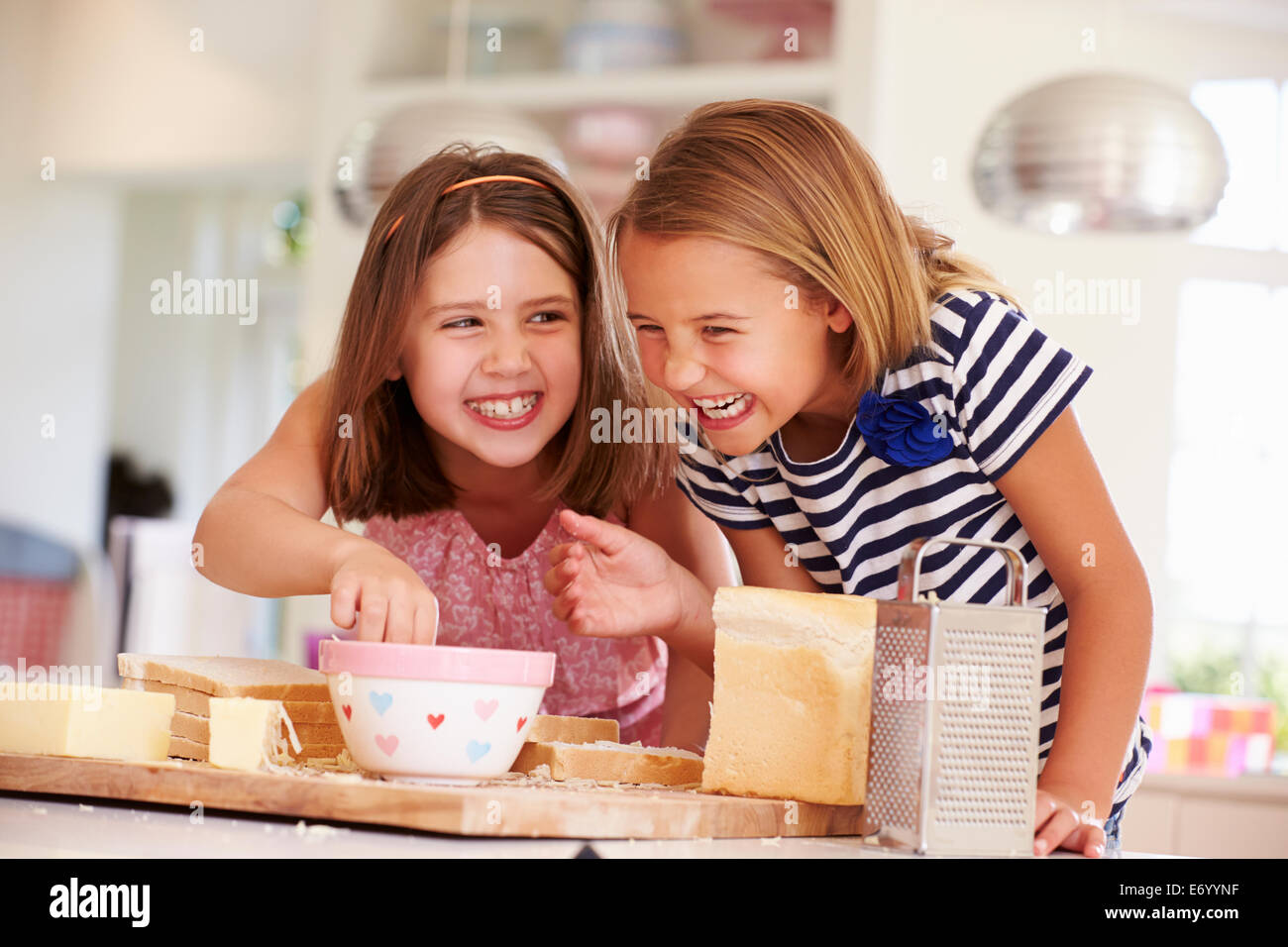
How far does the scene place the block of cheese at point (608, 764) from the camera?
971 mm

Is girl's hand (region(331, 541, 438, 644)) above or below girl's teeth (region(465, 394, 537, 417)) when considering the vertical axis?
below

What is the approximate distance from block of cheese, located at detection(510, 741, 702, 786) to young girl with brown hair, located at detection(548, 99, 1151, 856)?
0.55ft

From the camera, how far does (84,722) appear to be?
0.92 meters

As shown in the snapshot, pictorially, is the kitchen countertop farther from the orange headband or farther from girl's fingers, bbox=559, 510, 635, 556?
the orange headband

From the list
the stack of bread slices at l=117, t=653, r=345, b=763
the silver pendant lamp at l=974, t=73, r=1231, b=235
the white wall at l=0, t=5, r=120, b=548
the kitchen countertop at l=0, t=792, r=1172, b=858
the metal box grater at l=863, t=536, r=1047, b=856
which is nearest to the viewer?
the kitchen countertop at l=0, t=792, r=1172, b=858

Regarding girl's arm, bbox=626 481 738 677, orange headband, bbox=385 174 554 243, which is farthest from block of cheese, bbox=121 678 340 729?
orange headband, bbox=385 174 554 243

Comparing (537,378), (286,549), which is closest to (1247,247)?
(537,378)

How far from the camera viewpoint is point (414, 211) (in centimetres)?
146

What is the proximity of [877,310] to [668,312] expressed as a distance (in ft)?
0.59

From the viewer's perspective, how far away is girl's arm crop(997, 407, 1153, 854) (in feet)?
3.18

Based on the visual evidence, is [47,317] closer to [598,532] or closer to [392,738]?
[598,532]

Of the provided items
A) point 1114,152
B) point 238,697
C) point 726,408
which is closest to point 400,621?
point 238,697

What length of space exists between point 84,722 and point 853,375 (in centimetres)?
69

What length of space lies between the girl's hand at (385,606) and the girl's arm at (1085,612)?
45 centimetres
